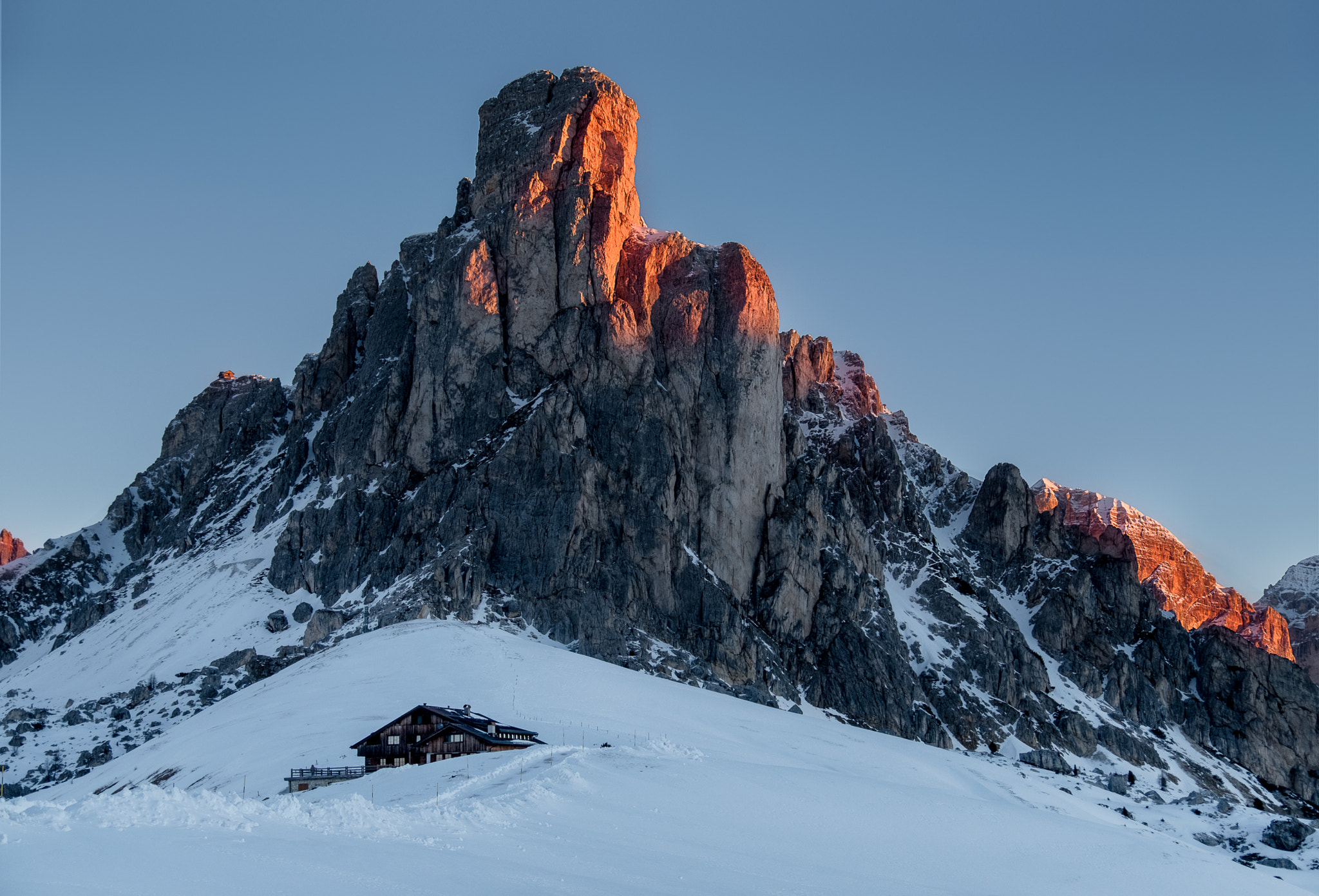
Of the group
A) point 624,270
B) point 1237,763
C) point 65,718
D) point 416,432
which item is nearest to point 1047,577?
point 1237,763

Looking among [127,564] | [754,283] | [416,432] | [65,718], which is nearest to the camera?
[65,718]

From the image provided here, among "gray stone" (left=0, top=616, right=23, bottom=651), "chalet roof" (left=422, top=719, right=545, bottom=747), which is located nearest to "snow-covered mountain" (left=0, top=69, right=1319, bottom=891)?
"gray stone" (left=0, top=616, right=23, bottom=651)

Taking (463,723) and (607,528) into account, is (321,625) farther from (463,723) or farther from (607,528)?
(463,723)

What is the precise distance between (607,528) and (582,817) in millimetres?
82587

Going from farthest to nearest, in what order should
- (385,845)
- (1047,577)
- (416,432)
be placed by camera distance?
(1047,577)
(416,432)
(385,845)

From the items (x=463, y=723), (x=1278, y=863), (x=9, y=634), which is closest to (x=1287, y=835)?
(x=1278, y=863)

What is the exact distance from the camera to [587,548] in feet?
364

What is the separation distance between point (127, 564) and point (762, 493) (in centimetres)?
8258

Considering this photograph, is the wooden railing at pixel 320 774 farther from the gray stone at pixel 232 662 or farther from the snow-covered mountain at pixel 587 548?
the gray stone at pixel 232 662

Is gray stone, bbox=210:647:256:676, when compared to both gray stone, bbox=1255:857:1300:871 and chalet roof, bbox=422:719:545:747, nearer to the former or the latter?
chalet roof, bbox=422:719:545:747

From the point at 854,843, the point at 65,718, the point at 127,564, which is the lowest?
the point at 65,718

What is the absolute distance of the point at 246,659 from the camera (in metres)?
98.0

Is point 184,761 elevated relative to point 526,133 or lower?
lower

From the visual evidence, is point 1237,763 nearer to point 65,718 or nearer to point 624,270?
point 624,270
